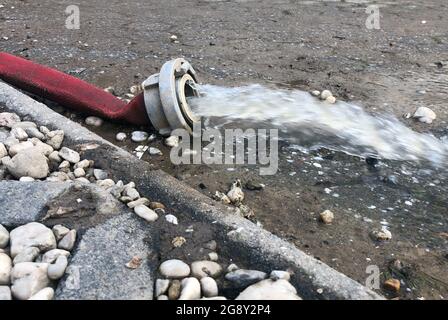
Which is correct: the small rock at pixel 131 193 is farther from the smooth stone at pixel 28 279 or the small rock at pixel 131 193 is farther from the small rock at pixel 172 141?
the small rock at pixel 172 141

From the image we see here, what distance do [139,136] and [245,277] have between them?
1.71 meters

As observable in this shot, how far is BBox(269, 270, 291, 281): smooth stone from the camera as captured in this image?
1.78 m

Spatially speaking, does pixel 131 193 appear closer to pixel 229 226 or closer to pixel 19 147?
pixel 229 226

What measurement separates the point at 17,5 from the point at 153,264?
5.20 metres

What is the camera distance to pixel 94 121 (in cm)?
345

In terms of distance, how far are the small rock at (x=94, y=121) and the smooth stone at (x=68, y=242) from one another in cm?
161

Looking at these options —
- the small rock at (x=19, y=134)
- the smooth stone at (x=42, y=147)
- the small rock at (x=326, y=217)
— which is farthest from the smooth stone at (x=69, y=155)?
the small rock at (x=326, y=217)

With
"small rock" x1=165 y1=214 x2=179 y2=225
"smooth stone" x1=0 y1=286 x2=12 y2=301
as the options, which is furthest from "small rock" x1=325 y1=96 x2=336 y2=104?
"smooth stone" x1=0 y1=286 x2=12 y2=301

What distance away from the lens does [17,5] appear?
5.99 metres

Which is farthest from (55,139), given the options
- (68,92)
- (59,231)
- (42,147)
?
(59,231)

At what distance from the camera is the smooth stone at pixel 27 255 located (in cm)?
181

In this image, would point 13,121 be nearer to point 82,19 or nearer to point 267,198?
point 267,198

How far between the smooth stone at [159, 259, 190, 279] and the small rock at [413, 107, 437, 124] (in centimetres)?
248
